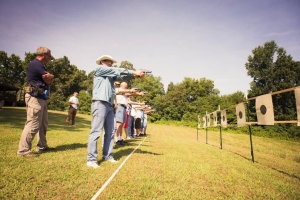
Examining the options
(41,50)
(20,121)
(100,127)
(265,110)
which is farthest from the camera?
(20,121)

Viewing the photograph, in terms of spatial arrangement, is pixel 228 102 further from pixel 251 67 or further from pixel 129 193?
pixel 129 193

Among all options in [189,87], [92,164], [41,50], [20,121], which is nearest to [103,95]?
[92,164]

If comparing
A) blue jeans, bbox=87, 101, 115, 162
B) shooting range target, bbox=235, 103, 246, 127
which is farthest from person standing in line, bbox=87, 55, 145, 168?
shooting range target, bbox=235, 103, 246, 127

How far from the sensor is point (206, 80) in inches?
2576

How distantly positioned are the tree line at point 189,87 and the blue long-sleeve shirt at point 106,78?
35.2 meters

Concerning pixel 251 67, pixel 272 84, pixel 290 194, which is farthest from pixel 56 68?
pixel 290 194

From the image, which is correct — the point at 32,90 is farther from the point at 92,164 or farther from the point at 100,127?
the point at 92,164

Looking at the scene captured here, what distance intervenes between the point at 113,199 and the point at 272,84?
48.4 m

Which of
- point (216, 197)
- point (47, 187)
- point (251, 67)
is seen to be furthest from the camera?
point (251, 67)

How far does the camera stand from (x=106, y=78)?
374 centimetres

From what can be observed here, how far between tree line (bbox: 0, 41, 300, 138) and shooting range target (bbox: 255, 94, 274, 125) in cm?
3141

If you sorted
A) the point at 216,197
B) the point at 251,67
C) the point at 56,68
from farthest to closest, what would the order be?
the point at 56,68 → the point at 251,67 → the point at 216,197

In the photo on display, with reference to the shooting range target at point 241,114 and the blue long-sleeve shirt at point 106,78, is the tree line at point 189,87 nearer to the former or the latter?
the shooting range target at point 241,114

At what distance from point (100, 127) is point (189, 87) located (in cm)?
6185
